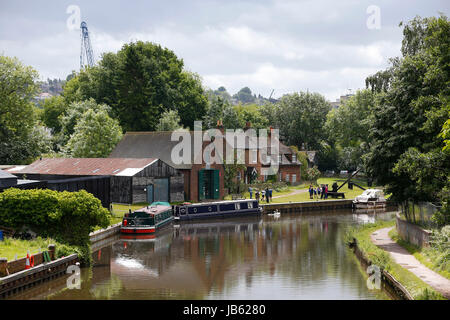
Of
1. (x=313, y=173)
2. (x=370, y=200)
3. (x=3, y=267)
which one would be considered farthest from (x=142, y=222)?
(x=313, y=173)

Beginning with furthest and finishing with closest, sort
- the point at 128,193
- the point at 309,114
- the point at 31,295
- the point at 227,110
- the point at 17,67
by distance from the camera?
the point at 309,114
the point at 227,110
the point at 17,67
the point at 128,193
the point at 31,295

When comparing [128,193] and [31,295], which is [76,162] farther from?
[31,295]

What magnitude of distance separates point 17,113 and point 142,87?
18.7 m

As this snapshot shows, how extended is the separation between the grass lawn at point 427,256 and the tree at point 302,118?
68.7 metres

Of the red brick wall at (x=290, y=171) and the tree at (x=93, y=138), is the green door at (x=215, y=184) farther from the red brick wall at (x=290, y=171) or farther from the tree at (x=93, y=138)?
the red brick wall at (x=290, y=171)

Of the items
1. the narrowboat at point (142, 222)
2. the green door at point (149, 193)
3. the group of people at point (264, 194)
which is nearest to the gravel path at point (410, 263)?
the narrowboat at point (142, 222)

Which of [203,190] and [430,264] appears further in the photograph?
[203,190]

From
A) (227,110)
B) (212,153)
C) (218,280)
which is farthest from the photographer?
(227,110)

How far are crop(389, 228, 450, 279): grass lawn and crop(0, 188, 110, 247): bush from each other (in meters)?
15.9

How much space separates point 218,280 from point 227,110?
64.2 metres

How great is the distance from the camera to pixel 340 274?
2847 cm

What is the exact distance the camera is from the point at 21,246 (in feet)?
88.2

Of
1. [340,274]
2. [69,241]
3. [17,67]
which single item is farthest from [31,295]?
[17,67]

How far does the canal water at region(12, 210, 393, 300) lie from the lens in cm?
2494
